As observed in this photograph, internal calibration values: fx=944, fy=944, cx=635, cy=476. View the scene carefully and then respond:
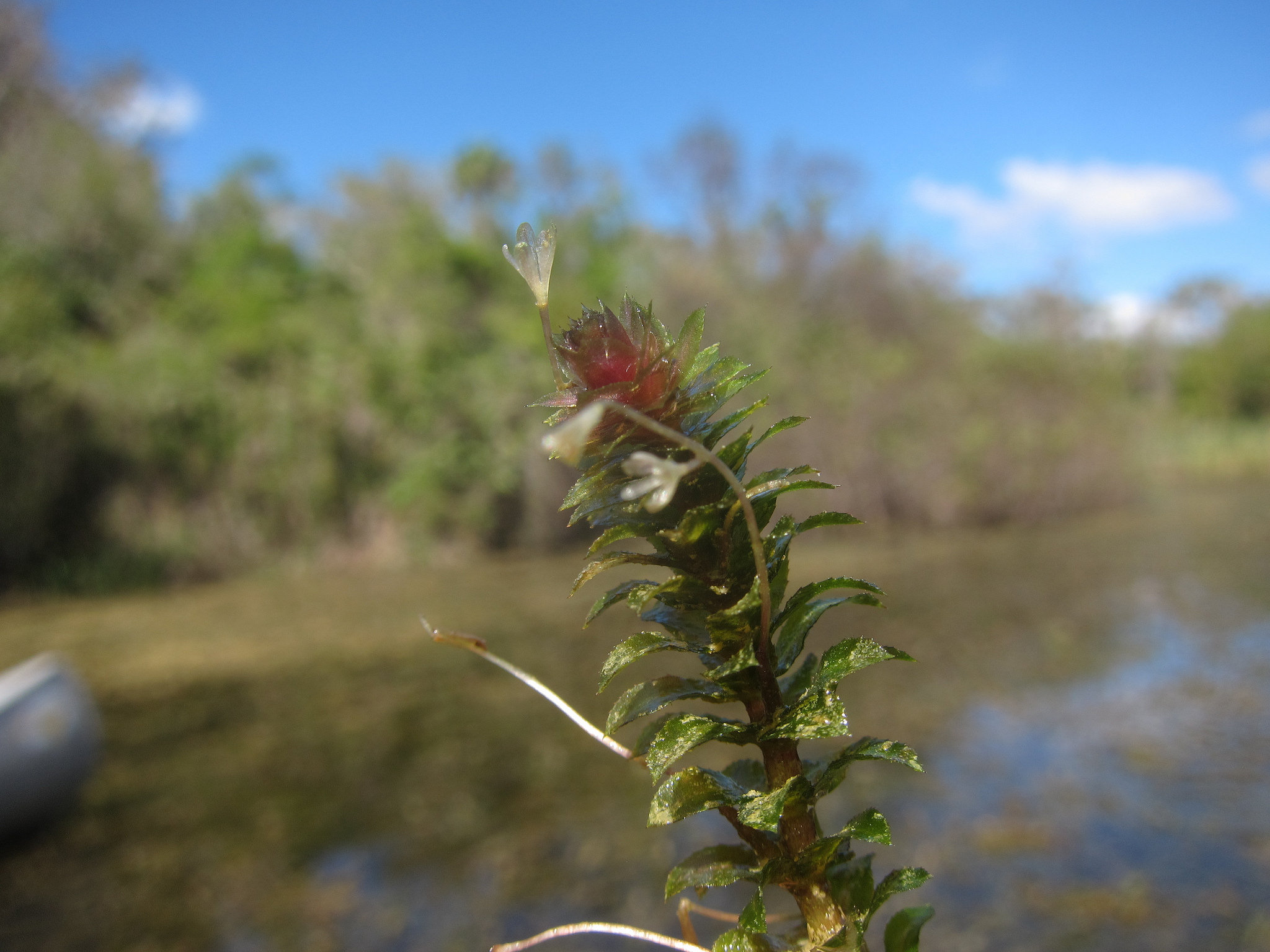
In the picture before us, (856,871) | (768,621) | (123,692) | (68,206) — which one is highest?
(68,206)

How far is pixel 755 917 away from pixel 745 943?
0.06 feet

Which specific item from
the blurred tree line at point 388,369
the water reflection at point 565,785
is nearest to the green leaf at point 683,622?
the water reflection at point 565,785

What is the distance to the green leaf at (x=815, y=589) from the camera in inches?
23.6

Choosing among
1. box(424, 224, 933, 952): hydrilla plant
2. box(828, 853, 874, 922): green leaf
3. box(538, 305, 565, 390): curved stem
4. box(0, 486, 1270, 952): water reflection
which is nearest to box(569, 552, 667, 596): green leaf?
box(424, 224, 933, 952): hydrilla plant

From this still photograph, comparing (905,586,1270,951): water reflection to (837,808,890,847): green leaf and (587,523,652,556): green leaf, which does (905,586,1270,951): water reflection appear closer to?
(837,808,890,847): green leaf

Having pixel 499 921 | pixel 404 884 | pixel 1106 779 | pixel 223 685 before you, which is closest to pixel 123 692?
pixel 223 685

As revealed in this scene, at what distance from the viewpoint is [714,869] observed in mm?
632

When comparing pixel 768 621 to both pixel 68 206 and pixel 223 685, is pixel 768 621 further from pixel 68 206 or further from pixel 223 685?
pixel 68 206

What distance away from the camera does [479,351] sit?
21469 mm

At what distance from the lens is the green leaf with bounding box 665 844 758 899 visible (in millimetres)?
611

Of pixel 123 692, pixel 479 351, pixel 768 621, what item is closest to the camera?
pixel 768 621

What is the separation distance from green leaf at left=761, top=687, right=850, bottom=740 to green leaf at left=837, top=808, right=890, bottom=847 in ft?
0.20

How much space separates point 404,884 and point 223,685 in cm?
583

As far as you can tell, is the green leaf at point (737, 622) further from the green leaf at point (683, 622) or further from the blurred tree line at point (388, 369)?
the blurred tree line at point (388, 369)
